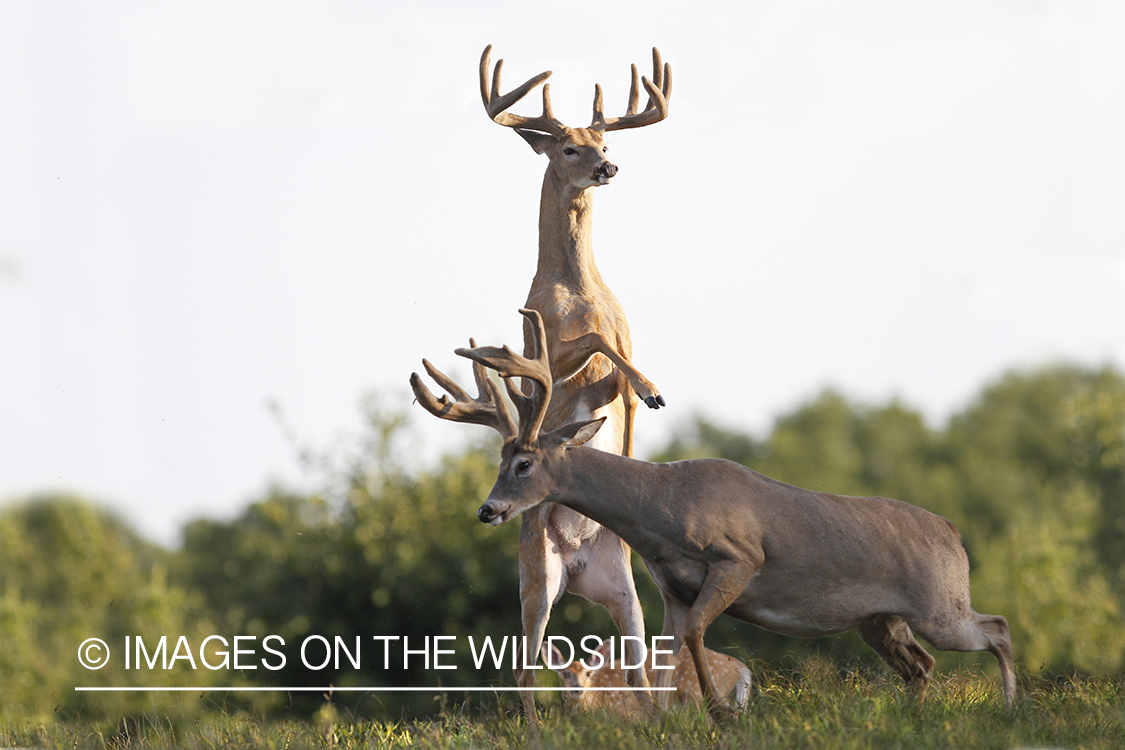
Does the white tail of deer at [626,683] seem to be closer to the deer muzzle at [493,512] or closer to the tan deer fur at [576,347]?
the tan deer fur at [576,347]

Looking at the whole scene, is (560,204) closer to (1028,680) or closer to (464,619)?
(1028,680)

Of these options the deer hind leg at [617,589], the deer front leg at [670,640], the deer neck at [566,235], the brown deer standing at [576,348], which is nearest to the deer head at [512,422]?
the brown deer standing at [576,348]

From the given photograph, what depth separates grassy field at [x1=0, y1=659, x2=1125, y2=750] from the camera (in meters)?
5.95

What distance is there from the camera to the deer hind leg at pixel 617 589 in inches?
302

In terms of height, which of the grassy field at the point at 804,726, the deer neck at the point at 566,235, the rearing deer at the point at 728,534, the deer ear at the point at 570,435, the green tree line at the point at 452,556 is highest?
the deer neck at the point at 566,235

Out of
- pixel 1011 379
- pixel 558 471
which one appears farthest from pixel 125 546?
pixel 558 471

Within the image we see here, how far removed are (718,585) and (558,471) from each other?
1.13m

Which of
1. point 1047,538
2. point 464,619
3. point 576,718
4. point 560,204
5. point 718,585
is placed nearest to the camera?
point 718,585

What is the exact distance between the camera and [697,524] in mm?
6742

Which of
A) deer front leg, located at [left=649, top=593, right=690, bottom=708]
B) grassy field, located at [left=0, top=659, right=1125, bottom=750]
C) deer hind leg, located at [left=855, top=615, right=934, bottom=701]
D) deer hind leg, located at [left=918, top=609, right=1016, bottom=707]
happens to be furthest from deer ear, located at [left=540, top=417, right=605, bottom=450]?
deer hind leg, located at [left=918, top=609, right=1016, bottom=707]

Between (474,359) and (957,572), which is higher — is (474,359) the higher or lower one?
the higher one

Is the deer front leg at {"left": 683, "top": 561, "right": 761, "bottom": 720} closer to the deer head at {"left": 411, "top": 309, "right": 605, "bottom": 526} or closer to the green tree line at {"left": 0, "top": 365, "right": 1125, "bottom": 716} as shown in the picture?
the deer head at {"left": 411, "top": 309, "right": 605, "bottom": 526}

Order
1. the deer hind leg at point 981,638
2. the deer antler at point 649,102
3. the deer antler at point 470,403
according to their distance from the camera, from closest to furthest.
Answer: the deer antler at point 470,403 → the deer hind leg at point 981,638 → the deer antler at point 649,102

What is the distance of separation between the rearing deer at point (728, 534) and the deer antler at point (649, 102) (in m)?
2.28
